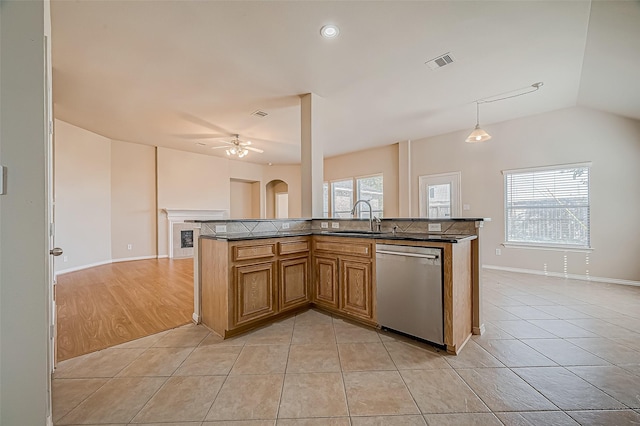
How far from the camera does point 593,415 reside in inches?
53.7

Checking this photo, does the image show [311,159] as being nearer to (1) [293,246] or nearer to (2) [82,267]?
(1) [293,246]

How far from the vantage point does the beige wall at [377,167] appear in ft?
21.7

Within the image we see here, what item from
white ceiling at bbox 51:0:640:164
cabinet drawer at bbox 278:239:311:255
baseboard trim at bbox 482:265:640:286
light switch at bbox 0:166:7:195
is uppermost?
white ceiling at bbox 51:0:640:164

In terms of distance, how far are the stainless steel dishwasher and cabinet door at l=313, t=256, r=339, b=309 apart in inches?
20.9

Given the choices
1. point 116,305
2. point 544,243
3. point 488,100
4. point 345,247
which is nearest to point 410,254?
point 345,247

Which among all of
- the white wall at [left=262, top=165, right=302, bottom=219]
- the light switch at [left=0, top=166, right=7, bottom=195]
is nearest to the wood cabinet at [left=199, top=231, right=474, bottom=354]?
the light switch at [left=0, top=166, right=7, bottom=195]

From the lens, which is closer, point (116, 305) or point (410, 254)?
point (410, 254)

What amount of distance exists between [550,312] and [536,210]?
2600mm

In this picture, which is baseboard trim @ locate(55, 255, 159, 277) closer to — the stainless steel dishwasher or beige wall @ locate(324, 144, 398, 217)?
beige wall @ locate(324, 144, 398, 217)

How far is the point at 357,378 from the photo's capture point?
5.57 ft

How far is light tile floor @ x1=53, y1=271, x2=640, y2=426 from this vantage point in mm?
1378

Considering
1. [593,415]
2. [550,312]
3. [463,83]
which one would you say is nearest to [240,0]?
[463,83]

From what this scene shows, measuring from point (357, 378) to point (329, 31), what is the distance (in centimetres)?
296

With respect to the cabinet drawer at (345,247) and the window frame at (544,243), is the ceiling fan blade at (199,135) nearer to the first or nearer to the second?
the cabinet drawer at (345,247)
